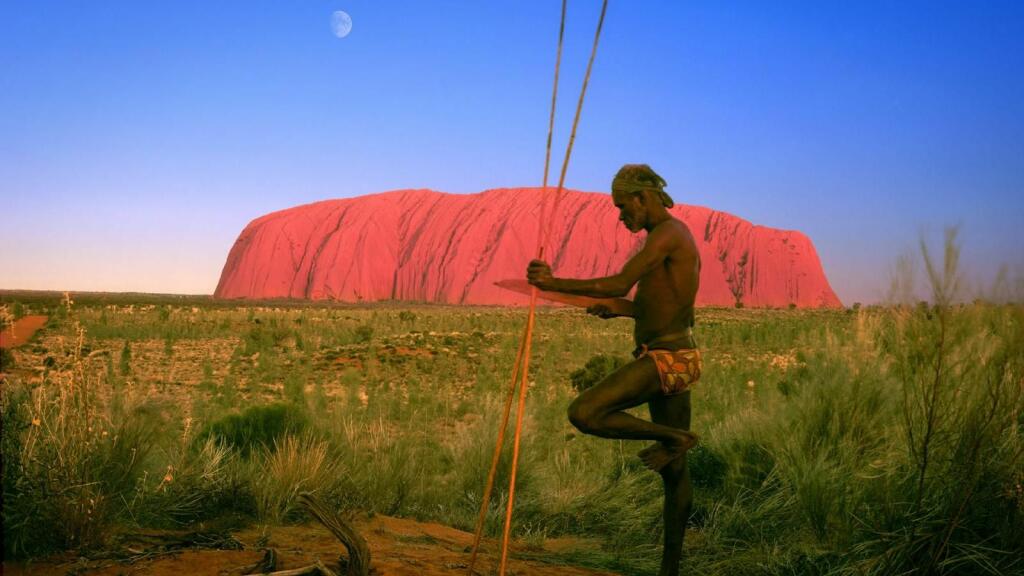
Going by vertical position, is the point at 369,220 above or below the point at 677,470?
above

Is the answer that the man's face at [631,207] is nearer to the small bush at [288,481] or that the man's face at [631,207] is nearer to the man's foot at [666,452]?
the man's foot at [666,452]

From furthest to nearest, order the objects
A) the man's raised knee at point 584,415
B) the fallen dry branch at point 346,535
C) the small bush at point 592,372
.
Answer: the small bush at point 592,372 → the fallen dry branch at point 346,535 → the man's raised knee at point 584,415

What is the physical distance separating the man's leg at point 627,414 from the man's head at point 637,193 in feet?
2.43

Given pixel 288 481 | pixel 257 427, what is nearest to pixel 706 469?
pixel 288 481

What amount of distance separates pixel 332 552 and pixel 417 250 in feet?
315

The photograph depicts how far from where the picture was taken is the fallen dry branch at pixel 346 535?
11.9 feet

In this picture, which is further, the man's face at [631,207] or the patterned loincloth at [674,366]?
the man's face at [631,207]

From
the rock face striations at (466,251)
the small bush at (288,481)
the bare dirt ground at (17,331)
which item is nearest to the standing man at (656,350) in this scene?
the small bush at (288,481)

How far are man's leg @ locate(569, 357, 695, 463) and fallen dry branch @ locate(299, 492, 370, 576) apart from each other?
4.06ft

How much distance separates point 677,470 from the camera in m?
3.79

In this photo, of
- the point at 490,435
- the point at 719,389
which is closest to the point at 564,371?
the point at 719,389

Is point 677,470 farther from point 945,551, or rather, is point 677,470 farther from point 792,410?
point 792,410

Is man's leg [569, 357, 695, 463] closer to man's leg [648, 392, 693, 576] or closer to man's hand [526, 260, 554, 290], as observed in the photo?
man's leg [648, 392, 693, 576]

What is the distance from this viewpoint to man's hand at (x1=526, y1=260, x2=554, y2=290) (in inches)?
129
